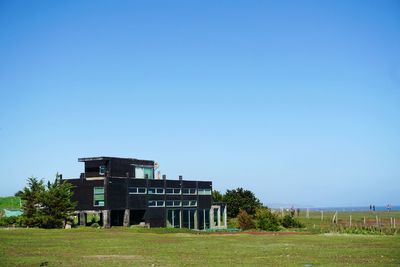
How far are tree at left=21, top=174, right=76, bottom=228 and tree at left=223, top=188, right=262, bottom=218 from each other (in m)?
41.2

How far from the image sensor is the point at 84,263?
2648 centimetres

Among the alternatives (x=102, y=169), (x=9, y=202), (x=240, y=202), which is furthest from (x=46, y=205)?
(x=9, y=202)

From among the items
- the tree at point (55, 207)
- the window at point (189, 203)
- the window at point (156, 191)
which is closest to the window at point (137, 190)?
Result: the window at point (156, 191)

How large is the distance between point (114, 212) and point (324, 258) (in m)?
52.6

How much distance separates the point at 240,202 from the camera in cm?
10125

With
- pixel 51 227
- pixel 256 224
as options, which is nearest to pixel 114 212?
pixel 51 227

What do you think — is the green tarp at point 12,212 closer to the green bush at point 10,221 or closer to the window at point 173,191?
the green bush at point 10,221

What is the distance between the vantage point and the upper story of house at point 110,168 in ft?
254

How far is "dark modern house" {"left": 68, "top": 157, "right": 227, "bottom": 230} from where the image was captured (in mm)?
72750

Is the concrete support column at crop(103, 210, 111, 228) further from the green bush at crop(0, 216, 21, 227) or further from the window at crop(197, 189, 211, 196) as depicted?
the window at crop(197, 189, 211, 196)

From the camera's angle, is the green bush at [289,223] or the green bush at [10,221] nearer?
the green bush at [10,221]

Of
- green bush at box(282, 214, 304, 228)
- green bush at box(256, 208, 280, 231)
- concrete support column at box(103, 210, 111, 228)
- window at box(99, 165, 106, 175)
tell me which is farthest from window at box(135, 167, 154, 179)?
green bush at box(282, 214, 304, 228)

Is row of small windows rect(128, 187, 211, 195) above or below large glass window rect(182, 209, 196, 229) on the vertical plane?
above

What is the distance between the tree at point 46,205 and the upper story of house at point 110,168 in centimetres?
868
